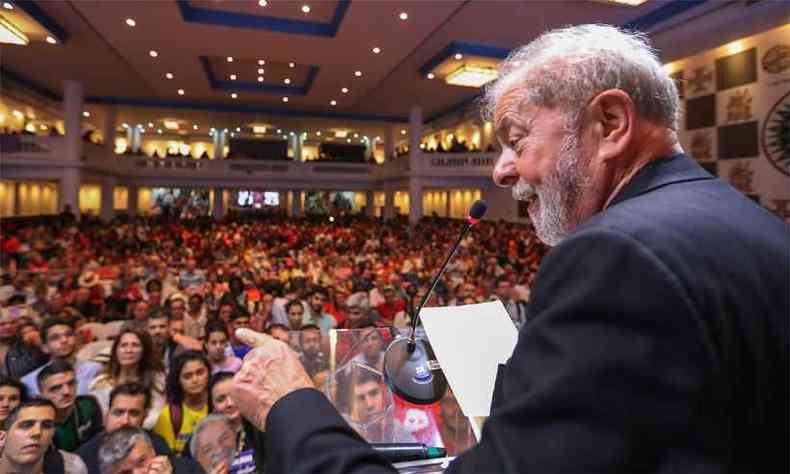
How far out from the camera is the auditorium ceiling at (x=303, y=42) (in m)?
9.41

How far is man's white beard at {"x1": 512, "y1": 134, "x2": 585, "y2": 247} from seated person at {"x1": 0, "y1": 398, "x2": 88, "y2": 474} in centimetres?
208

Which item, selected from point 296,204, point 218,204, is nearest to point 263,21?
point 218,204

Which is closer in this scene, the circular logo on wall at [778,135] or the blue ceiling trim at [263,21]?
the circular logo on wall at [778,135]

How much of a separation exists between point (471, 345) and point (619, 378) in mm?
476

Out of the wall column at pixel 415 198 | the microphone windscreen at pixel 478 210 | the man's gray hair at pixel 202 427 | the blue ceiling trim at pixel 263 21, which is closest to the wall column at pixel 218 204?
the wall column at pixel 415 198

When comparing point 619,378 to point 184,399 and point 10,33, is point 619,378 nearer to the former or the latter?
point 184,399

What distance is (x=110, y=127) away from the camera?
62.7 feet

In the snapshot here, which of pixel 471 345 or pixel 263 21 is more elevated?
pixel 263 21

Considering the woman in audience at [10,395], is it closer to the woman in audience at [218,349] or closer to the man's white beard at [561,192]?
the woman in audience at [218,349]

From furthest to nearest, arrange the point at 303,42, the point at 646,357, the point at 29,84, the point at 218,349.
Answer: the point at 29,84 < the point at 303,42 < the point at 218,349 < the point at 646,357

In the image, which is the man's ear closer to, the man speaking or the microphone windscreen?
the man speaking

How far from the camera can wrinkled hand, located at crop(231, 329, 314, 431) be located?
2.45 feet

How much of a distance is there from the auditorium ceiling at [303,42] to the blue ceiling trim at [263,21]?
0.07ft

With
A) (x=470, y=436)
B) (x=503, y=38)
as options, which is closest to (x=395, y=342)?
(x=470, y=436)
